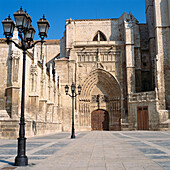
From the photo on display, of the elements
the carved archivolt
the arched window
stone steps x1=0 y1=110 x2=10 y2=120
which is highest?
the arched window

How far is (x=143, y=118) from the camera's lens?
1074 inches

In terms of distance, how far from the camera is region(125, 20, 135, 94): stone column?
95.1 ft

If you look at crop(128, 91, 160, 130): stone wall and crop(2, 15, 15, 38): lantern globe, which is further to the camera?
crop(128, 91, 160, 130): stone wall

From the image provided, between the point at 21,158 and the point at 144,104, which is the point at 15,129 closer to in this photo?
the point at 21,158

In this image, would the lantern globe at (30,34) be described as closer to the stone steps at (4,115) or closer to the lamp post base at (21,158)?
the lamp post base at (21,158)

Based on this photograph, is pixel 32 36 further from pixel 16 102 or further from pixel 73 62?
pixel 73 62

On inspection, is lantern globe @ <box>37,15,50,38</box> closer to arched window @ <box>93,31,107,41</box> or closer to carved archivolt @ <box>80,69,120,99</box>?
carved archivolt @ <box>80,69,120,99</box>

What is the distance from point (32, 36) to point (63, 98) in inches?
875

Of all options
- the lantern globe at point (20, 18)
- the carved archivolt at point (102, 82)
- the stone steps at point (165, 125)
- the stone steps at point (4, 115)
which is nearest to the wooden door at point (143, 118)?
the stone steps at point (165, 125)

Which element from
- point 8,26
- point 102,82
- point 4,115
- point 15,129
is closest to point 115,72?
point 102,82

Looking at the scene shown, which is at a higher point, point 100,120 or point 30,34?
point 30,34

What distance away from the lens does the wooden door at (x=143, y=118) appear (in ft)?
88.9

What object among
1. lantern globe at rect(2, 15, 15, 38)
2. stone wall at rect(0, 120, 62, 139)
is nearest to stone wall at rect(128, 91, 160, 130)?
stone wall at rect(0, 120, 62, 139)

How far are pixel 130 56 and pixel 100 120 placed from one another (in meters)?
8.46
